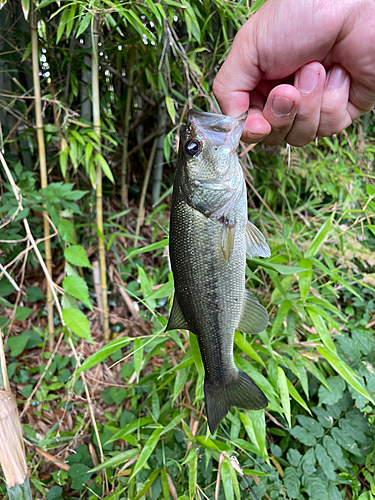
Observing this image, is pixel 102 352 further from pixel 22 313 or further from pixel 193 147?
pixel 22 313

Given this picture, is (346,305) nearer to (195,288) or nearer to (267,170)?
(267,170)

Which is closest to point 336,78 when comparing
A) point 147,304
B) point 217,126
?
point 217,126

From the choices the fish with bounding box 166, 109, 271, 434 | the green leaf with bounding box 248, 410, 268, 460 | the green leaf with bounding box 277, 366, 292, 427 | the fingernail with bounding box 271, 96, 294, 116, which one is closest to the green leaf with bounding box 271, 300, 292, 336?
the green leaf with bounding box 277, 366, 292, 427

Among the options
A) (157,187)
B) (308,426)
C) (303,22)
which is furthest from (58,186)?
(308,426)

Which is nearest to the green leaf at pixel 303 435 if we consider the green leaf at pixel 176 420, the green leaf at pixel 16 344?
the green leaf at pixel 176 420

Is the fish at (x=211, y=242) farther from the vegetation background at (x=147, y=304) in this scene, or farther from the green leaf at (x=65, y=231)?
the green leaf at (x=65, y=231)

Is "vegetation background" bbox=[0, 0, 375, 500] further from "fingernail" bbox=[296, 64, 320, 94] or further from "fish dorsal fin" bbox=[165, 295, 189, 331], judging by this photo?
"fingernail" bbox=[296, 64, 320, 94]
